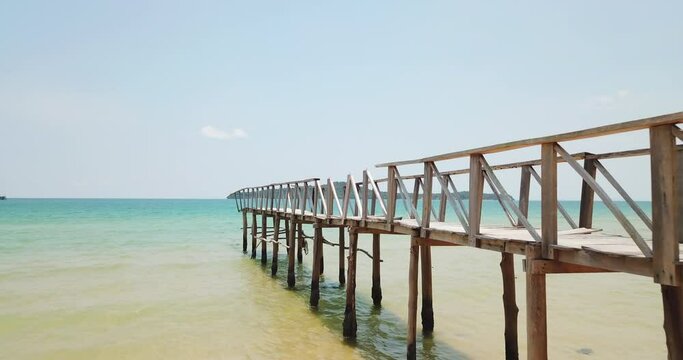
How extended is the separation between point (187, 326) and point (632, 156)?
392 inches

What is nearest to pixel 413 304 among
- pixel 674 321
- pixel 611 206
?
pixel 674 321

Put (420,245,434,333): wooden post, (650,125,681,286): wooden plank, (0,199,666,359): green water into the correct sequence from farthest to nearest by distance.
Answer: (420,245,434,333): wooden post
(0,199,666,359): green water
(650,125,681,286): wooden plank

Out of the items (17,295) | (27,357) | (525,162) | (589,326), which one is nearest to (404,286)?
(589,326)

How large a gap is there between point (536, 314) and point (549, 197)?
1.17 metres

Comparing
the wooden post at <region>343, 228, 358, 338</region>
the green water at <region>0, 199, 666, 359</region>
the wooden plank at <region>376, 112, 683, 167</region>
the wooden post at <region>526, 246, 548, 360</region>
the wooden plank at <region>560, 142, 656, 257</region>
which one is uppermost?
the wooden plank at <region>376, 112, 683, 167</region>

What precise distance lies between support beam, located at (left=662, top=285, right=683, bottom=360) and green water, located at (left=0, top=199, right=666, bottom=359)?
3.57m

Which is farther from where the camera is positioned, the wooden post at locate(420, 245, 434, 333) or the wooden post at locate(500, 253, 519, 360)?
the wooden post at locate(420, 245, 434, 333)

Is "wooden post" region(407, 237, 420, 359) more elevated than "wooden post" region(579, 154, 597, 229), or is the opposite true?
"wooden post" region(579, 154, 597, 229)

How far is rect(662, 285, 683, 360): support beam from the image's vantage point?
5355mm

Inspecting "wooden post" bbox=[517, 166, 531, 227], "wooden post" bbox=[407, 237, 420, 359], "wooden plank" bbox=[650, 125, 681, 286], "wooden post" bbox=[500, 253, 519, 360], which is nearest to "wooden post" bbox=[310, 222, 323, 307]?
"wooden post" bbox=[407, 237, 420, 359]

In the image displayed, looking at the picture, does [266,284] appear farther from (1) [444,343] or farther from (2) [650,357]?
(2) [650,357]

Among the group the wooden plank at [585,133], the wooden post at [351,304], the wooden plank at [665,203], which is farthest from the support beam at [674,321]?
the wooden post at [351,304]

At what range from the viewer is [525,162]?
7.28m

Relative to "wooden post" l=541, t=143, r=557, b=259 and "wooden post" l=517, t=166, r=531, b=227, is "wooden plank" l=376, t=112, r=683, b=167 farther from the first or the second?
"wooden post" l=517, t=166, r=531, b=227
